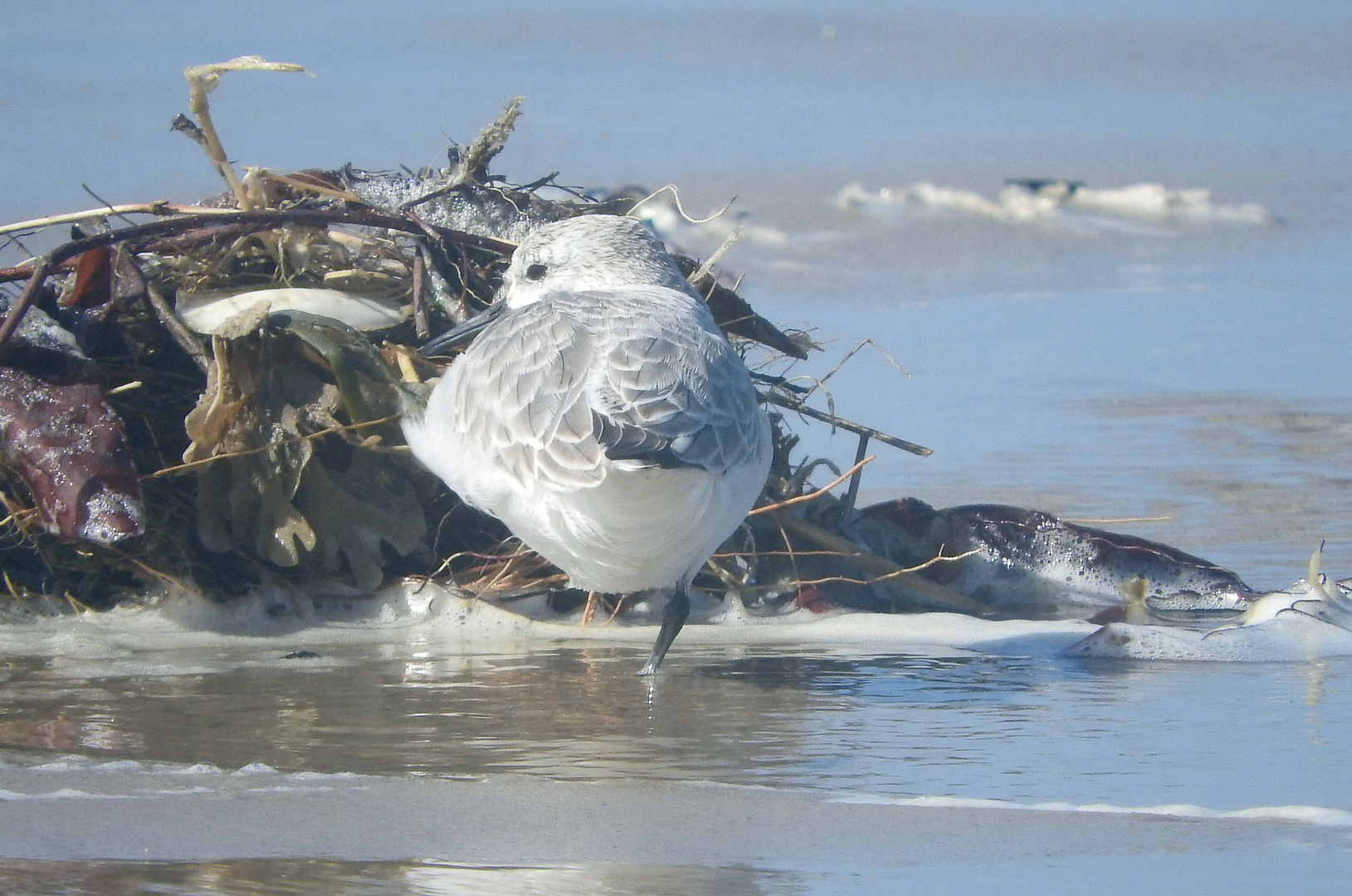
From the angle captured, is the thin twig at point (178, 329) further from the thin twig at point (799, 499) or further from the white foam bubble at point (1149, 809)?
the white foam bubble at point (1149, 809)

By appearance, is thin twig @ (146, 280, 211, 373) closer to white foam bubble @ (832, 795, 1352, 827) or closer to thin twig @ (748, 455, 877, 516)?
thin twig @ (748, 455, 877, 516)

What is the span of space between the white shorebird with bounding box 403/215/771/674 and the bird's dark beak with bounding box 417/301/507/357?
0.81 feet

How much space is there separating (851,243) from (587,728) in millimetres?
8140

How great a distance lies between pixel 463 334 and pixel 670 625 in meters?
0.94

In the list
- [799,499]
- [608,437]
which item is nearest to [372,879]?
[608,437]

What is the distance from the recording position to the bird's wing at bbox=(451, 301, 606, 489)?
3316 millimetres

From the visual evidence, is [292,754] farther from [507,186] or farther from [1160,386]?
[1160,386]

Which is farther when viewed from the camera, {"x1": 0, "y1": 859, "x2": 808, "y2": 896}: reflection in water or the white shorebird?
the white shorebird

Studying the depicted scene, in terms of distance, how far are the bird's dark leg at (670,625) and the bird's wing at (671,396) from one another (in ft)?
1.57

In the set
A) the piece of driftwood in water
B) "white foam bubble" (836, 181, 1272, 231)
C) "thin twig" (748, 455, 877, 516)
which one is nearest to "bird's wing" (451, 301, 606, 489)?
"thin twig" (748, 455, 877, 516)

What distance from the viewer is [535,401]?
3469mm

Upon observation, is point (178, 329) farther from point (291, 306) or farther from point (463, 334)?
point (463, 334)

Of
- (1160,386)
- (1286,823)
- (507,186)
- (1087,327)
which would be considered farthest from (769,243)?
(1286,823)

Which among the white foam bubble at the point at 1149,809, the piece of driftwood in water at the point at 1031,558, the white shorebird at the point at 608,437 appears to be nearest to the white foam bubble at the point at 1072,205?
the piece of driftwood in water at the point at 1031,558
